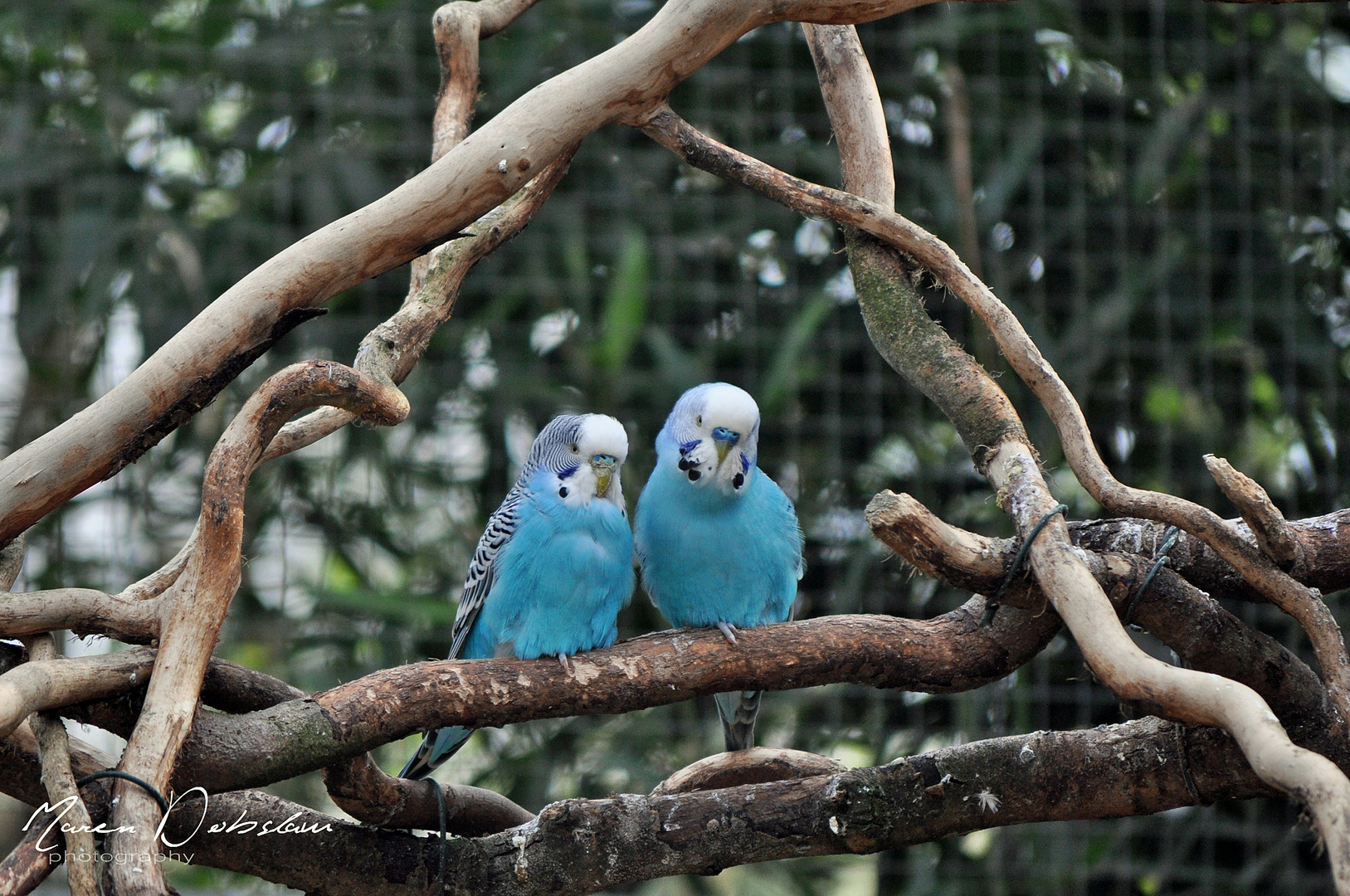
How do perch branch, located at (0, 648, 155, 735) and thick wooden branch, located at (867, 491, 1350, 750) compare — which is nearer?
perch branch, located at (0, 648, 155, 735)

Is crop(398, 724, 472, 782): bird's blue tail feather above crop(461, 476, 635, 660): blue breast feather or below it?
below

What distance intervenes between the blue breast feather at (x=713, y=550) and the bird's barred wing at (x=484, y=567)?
0.18 metres

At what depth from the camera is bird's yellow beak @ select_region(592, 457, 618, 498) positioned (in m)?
1.72

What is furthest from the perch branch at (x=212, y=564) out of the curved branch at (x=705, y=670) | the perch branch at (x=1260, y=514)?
the perch branch at (x=1260, y=514)

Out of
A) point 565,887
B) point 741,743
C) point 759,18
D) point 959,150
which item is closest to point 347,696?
point 565,887

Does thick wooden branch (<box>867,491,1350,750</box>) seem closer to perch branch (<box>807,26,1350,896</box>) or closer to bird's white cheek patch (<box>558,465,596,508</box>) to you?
perch branch (<box>807,26,1350,896</box>)

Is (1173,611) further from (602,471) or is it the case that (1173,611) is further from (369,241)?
(369,241)

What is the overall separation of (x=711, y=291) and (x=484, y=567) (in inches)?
55.6

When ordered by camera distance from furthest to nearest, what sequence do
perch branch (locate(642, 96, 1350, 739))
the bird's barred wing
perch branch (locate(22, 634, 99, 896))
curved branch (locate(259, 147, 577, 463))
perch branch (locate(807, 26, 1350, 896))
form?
the bird's barred wing, curved branch (locate(259, 147, 577, 463)), perch branch (locate(642, 96, 1350, 739)), perch branch (locate(22, 634, 99, 896)), perch branch (locate(807, 26, 1350, 896))

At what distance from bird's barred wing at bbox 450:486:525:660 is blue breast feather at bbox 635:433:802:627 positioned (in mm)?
177

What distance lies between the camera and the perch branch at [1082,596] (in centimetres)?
100

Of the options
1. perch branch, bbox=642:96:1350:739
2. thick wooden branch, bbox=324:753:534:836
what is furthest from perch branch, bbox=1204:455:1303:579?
thick wooden branch, bbox=324:753:534:836

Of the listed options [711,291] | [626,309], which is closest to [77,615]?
[626,309]

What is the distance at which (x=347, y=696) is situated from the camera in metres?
1.33
